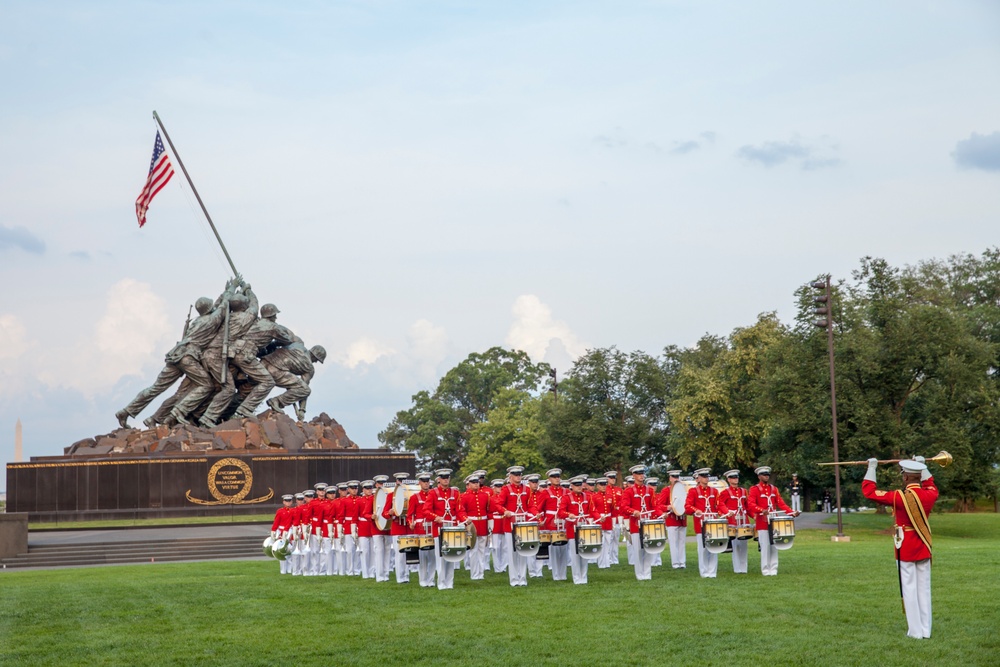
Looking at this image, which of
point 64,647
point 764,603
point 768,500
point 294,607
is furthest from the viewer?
point 768,500

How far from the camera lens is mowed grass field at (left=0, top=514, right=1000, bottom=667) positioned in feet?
39.1

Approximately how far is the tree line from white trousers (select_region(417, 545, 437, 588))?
2162 cm

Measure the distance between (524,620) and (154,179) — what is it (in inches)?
1280

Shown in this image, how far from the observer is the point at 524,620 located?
1426cm

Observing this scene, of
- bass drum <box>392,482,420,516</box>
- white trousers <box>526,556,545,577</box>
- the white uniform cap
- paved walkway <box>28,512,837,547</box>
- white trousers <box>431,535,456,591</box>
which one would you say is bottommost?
paved walkway <box>28,512,837,547</box>

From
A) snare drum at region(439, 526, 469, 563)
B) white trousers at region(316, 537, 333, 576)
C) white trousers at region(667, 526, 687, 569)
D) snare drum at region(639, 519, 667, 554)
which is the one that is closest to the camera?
Answer: snare drum at region(439, 526, 469, 563)

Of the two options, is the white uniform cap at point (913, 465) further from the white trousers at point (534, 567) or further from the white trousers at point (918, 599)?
the white trousers at point (534, 567)

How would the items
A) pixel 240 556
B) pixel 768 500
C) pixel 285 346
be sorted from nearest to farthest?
1. pixel 768 500
2. pixel 240 556
3. pixel 285 346

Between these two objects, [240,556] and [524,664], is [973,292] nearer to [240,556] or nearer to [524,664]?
[240,556]

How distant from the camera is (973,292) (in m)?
68.4

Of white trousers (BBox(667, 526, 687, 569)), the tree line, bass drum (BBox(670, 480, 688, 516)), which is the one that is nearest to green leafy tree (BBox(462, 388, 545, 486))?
the tree line

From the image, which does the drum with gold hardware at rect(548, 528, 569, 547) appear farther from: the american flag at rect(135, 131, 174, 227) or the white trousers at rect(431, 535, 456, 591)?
the american flag at rect(135, 131, 174, 227)

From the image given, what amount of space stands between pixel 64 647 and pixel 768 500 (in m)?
11.4

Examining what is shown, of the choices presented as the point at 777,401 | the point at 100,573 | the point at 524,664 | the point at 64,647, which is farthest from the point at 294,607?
the point at 777,401
